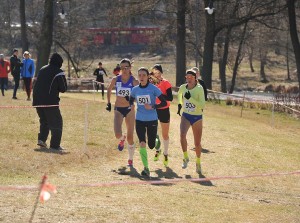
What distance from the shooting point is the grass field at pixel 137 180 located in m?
8.23

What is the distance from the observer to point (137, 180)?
10.5m

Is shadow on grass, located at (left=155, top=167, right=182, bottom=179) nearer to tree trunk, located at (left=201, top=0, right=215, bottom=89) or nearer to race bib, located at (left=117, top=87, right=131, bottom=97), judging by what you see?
race bib, located at (left=117, top=87, right=131, bottom=97)

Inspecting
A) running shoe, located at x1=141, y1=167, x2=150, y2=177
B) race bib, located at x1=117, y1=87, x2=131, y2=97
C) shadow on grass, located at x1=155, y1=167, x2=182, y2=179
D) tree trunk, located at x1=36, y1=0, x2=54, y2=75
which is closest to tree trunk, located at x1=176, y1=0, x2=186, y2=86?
tree trunk, located at x1=36, y1=0, x2=54, y2=75

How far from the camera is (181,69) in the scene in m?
39.2

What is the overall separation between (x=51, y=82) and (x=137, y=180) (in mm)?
3389

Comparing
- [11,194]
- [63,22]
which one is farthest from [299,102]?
[63,22]

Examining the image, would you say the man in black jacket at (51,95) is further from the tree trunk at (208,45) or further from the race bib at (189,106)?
the tree trunk at (208,45)

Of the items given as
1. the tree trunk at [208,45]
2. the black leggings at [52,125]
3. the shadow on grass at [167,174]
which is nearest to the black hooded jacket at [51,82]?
the black leggings at [52,125]

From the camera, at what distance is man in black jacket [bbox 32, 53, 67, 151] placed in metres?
12.6

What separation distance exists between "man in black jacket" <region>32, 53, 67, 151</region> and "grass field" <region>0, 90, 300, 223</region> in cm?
45

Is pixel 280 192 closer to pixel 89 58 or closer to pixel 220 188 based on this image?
pixel 220 188

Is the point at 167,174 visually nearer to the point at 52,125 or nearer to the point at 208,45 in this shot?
the point at 52,125

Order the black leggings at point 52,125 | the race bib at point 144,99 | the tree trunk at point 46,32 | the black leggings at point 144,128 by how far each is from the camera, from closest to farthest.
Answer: the race bib at point 144,99, the black leggings at point 144,128, the black leggings at point 52,125, the tree trunk at point 46,32

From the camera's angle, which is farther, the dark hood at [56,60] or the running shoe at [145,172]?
the dark hood at [56,60]
